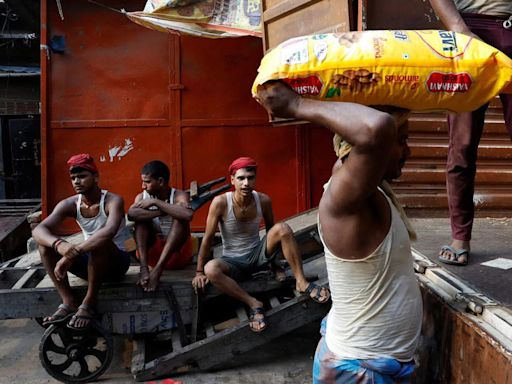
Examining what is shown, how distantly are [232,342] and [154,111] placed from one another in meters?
3.58

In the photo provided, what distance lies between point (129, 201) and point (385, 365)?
5413 millimetres

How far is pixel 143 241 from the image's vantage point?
4.70 metres

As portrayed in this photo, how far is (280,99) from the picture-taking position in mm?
1798

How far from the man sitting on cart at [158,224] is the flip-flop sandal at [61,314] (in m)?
0.61

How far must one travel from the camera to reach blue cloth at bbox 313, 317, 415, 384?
6.08ft

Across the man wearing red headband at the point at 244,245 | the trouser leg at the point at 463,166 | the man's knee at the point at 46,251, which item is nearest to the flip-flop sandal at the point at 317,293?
the man wearing red headband at the point at 244,245

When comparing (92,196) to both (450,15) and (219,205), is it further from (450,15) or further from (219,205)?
(450,15)

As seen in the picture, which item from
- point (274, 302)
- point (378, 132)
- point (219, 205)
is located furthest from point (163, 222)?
point (378, 132)

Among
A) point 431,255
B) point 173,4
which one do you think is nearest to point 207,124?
point 173,4

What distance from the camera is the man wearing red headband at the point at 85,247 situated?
425 centimetres

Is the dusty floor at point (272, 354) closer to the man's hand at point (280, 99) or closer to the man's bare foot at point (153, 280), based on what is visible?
the man's bare foot at point (153, 280)

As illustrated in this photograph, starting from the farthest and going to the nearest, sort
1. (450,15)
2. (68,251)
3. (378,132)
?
(68,251) < (450,15) < (378,132)

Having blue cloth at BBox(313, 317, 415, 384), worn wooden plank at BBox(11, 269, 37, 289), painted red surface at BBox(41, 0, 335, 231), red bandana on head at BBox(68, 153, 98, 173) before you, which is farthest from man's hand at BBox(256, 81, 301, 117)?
painted red surface at BBox(41, 0, 335, 231)

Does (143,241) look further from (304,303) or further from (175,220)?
(304,303)
